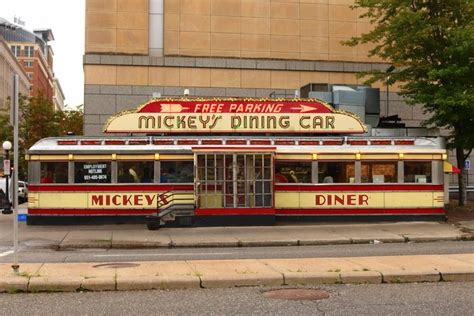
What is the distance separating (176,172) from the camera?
2117 cm

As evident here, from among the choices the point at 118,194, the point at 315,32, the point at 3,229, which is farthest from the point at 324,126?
the point at 315,32

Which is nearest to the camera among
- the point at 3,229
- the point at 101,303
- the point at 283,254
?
the point at 101,303

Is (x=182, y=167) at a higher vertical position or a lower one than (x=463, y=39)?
lower

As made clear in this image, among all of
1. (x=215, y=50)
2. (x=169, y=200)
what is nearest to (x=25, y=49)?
(x=215, y=50)

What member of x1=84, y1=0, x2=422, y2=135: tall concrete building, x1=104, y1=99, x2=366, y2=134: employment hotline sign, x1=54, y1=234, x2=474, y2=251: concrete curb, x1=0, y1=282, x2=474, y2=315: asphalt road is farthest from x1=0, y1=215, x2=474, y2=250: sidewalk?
x1=84, y1=0, x2=422, y2=135: tall concrete building

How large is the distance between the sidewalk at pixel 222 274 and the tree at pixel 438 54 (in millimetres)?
13019

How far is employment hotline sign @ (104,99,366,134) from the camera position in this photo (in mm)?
21766

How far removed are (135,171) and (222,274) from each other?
12.1m

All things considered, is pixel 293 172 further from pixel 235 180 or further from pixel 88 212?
pixel 88 212

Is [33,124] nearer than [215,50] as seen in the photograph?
No

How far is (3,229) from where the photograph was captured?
782 inches

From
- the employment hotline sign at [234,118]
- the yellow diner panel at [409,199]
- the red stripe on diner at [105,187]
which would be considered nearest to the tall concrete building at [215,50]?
the employment hotline sign at [234,118]

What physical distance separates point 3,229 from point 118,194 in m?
3.84

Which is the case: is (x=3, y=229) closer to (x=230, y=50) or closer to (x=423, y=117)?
(x=230, y=50)
